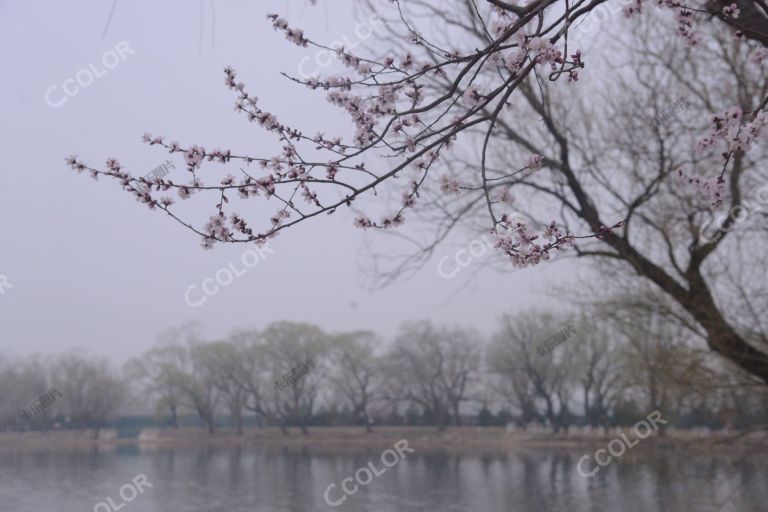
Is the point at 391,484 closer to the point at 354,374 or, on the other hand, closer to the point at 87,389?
the point at 87,389

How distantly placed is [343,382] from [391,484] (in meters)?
11.5

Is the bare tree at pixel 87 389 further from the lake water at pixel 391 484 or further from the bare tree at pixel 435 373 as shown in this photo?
the bare tree at pixel 435 373

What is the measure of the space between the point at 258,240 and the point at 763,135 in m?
1.88

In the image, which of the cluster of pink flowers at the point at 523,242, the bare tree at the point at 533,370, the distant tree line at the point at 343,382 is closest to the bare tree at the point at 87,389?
the distant tree line at the point at 343,382

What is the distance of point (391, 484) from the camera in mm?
16188

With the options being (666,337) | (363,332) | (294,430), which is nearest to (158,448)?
(294,430)

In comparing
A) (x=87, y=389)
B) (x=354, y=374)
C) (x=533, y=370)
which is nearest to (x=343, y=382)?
(x=354, y=374)

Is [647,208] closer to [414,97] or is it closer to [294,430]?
[414,97]

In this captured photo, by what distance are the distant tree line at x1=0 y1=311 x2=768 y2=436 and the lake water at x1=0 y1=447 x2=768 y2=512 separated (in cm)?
157

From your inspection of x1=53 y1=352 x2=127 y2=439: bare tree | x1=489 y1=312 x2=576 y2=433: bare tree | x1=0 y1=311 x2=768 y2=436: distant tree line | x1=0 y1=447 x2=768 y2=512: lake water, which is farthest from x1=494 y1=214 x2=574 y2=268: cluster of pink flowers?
x1=489 y1=312 x2=576 y2=433: bare tree

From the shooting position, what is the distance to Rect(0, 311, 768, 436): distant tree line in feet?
59.1

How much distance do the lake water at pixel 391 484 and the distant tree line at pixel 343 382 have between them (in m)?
1.57

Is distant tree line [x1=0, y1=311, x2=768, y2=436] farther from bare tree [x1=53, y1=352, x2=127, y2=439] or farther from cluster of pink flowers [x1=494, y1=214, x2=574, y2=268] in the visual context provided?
cluster of pink flowers [x1=494, y1=214, x2=574, y2=268]

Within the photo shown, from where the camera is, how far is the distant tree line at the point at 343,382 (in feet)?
59.1
